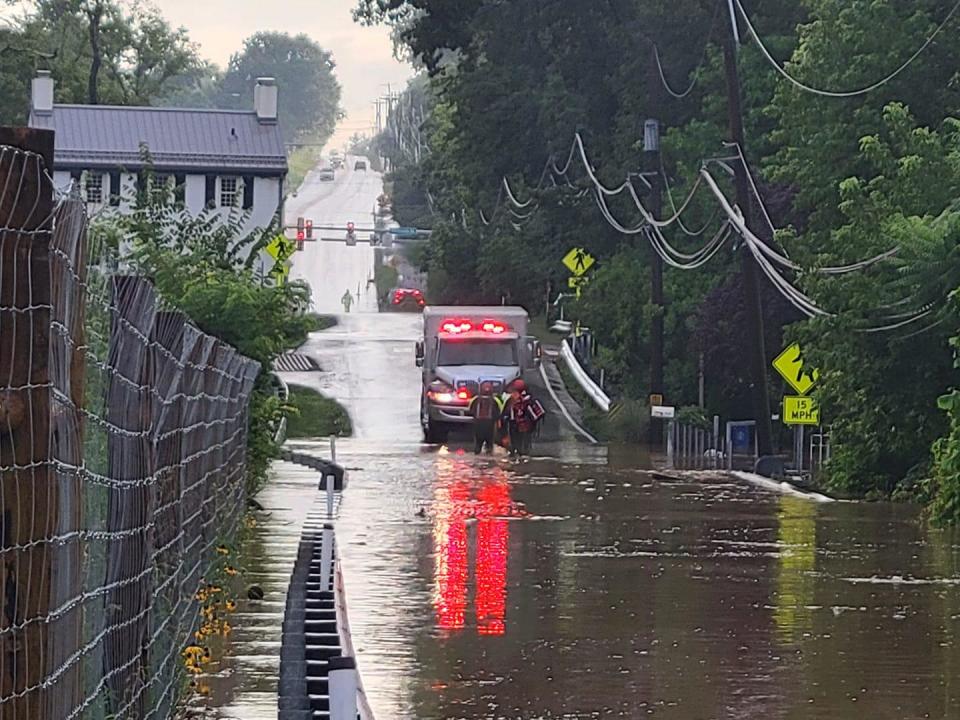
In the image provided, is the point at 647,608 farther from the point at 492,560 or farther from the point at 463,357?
the point at 463,357

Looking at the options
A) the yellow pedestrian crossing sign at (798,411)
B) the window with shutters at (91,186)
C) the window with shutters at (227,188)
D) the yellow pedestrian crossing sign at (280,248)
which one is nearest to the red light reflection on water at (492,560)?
the window with shutters at (91,186)

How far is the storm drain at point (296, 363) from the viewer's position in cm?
6526

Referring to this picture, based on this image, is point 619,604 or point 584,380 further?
point 584,380

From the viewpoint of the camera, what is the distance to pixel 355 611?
1472 cm

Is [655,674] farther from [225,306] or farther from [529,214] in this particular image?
[529,214]

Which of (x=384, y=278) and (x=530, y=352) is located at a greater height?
(x=384, y=278)

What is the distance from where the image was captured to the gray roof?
95.4 metres

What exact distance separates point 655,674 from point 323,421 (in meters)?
42.1

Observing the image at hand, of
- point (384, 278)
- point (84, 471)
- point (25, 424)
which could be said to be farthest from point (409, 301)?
point (25, 424)

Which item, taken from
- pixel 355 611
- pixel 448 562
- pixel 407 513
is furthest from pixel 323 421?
pixel 355 611

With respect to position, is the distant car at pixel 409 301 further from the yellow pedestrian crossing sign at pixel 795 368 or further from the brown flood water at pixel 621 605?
the brown flood water at pixel 621 605

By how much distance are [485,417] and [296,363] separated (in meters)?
26.5

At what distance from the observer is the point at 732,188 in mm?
54719

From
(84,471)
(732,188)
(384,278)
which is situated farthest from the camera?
(384,278)
